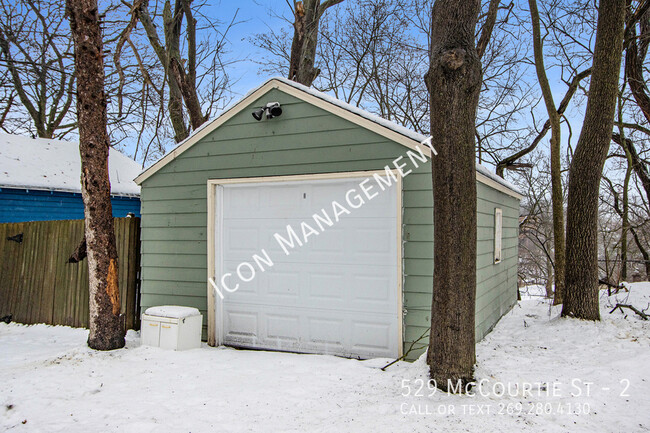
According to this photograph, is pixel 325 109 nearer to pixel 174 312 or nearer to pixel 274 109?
pixel 274 109

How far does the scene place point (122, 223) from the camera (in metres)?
6.18

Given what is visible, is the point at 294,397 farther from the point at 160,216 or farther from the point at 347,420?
the point at 160,216

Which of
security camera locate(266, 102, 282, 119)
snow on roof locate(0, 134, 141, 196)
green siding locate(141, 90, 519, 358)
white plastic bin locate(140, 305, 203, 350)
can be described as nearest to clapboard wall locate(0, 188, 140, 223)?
snow on roof locate(0, 134, 141, 196)

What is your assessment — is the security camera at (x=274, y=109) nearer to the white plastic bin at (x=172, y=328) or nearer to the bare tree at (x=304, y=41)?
the white plastic bin at (x=172, y=328)

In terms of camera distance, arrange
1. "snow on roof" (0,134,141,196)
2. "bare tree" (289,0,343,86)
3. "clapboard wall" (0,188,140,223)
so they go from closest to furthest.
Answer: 1. "clapboard wall" (0,188,140,223)
2. "snow on roof" (0,134,141,196)
3. "bare tree" (289,0,343,86)

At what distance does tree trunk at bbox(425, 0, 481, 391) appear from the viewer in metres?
3.33

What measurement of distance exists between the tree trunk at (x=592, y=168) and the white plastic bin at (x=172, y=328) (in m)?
4.92

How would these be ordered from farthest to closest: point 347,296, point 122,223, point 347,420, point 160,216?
1. point 122,223
2. point 160,216
3. point 347,296
4. point 347,420

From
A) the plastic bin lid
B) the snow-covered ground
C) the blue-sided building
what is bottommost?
the snow-covered ground

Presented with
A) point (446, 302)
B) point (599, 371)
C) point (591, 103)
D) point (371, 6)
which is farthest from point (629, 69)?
point (446, 302)

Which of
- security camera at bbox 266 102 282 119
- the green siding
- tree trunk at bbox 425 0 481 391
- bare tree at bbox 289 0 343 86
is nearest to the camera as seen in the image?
tree trunk at bbox 425 0 481 391

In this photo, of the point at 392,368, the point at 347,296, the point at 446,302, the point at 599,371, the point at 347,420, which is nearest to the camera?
the point at 347,420

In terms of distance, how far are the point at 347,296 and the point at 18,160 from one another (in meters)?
9.60

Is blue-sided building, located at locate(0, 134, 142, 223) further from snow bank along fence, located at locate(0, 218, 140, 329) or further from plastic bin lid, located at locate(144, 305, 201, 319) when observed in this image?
plastic bin lid, located at locate(144, 305, 201, 319)
